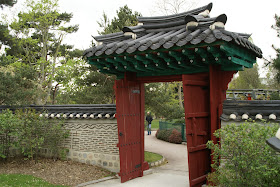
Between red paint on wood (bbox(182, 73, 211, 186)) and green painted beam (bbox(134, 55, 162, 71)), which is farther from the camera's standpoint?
green painted beam (bbox(134, 55, 162, 71))

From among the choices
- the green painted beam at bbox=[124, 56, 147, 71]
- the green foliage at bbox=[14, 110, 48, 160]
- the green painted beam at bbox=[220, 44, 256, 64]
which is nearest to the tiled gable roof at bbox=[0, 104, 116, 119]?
the green foliage at bbox=[14, 110, 48, 160]

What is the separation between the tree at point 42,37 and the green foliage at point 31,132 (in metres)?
12.8

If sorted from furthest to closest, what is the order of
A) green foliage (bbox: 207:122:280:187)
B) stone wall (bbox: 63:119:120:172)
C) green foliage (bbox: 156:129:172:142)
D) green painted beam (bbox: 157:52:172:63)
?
1. green foliage (bbox: 156:129:172:142)
2. stone wall (bbox: 63:119:120:172)
3. green painted beam (bbox: 157:52:172:63)
4. green foliage (bbox: 207:122:280:187)

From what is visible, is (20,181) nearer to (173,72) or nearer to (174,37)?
(173,72)

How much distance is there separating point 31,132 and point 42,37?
17260 mm

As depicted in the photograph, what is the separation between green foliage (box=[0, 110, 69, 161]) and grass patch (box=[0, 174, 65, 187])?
1020mm

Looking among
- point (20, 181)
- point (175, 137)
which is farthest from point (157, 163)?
point (175, 137)

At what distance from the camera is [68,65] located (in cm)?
2242

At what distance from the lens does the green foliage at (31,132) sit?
327 inches

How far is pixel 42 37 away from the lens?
2372 cm

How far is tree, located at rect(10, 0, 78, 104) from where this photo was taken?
22.2 meters

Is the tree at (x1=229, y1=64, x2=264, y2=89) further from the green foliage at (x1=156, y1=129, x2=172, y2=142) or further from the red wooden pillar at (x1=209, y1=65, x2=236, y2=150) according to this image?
the red wooden pillar at (x1=209, y1=65, x2=236, y2=150)

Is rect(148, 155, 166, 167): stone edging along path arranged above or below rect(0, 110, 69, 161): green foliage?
below

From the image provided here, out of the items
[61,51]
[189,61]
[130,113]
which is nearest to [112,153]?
[130,113]
